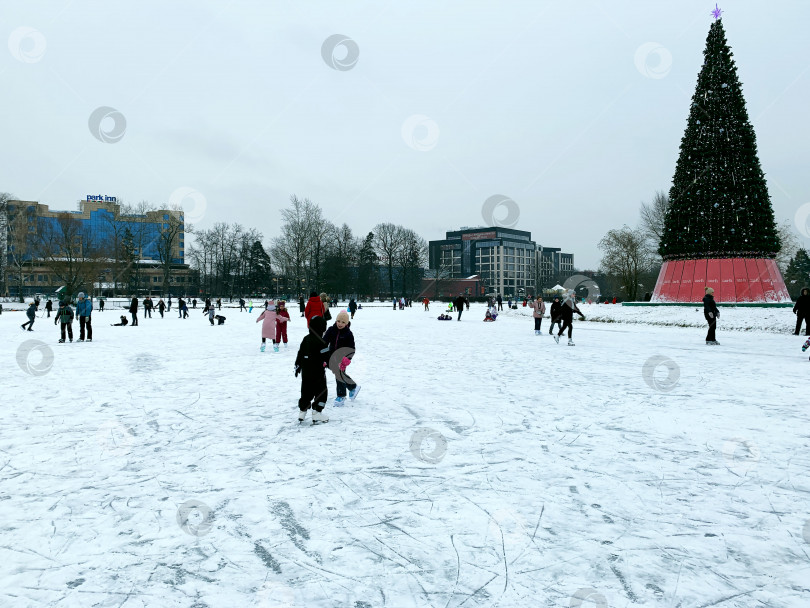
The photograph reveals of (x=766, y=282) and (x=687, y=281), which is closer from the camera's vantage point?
(x=766, y=282)

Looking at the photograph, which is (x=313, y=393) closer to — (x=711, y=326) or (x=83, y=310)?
(x=711, y=326)

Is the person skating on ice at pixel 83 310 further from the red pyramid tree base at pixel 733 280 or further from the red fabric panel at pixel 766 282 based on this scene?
the red fabric panel at pixel 766 282

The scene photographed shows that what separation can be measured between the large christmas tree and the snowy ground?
61.8 ft

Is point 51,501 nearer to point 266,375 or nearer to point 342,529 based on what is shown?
point 342,529

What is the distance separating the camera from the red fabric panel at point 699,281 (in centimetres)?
2456

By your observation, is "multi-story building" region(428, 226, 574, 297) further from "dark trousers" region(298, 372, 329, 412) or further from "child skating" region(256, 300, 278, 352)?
"dark trousers" region(298, 372, 329, 412)

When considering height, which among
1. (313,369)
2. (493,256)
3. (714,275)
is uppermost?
(493,256)

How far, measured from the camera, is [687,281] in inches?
990

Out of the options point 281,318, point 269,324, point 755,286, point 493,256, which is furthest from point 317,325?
point 493,256

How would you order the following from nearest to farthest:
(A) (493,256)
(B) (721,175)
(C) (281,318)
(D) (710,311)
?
(C) (281,318)
(D) (710,311)
(B) (721,175)
(A) (493,256)

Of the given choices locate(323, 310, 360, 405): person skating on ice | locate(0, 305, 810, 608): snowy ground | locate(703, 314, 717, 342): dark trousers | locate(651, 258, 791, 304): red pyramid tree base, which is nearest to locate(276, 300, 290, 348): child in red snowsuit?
locate(0, 305, 810, 608): snowy ground

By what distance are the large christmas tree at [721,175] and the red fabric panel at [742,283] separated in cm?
61

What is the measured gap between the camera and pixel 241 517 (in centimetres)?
344

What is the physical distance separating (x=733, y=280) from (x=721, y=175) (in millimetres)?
4936
